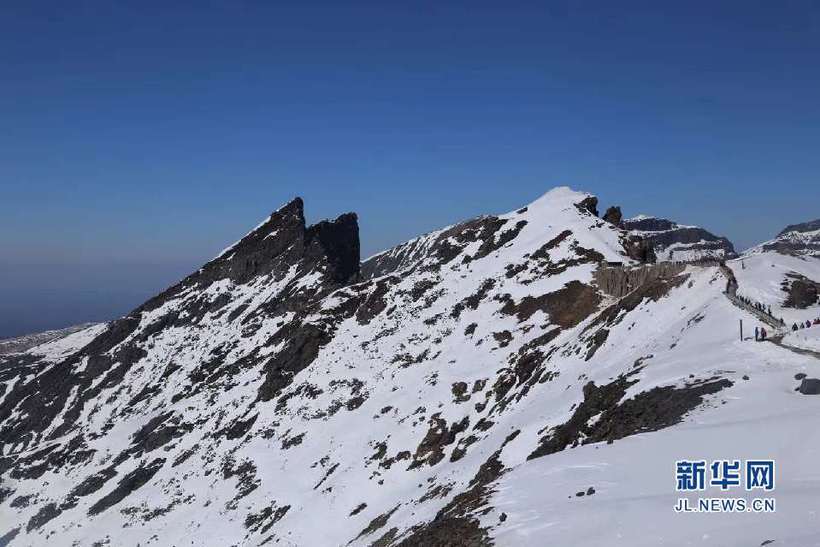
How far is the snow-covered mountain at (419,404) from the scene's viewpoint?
17000mm

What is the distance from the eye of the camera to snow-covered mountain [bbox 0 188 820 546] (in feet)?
55.8

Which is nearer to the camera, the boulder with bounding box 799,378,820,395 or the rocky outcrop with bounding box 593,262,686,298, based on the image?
the boulder with bounding box 799,378,820,395

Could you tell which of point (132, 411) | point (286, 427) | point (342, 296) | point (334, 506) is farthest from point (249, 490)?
point (132, 411)

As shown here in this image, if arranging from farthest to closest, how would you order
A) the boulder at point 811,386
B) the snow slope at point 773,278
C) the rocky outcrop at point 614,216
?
the rocky outcrop at point 614,216
the snow slope at point 773,278
the boulder at point 811,386

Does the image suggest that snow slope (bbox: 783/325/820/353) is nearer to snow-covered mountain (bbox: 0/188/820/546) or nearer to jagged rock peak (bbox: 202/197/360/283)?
snow-covered mountain (bbox: 0/188/820/546)

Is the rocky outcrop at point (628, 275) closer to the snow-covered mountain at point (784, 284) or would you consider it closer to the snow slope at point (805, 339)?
the snow-covered mountain at point (784, 284)

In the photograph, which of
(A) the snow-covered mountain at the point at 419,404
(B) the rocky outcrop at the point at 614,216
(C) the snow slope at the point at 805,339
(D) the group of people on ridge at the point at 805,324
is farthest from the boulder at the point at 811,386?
(B) the rocky outcrop at the point at 614,216

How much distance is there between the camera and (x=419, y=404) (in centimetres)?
5347

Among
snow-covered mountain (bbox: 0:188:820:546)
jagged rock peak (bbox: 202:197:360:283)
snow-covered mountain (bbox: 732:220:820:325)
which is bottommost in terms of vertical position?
snow-covered mountain (bbox: 0:188:820:546)

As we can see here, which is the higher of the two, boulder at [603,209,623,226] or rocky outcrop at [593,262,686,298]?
boulder at [603,209,623,226]

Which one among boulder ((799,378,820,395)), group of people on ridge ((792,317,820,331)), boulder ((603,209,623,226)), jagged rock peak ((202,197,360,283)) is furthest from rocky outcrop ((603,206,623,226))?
boulder ((799,378,820,395))

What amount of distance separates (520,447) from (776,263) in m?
28.7

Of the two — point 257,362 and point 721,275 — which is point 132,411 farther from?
point 721,275

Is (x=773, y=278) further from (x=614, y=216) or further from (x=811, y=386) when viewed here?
(x=614, y=216)
